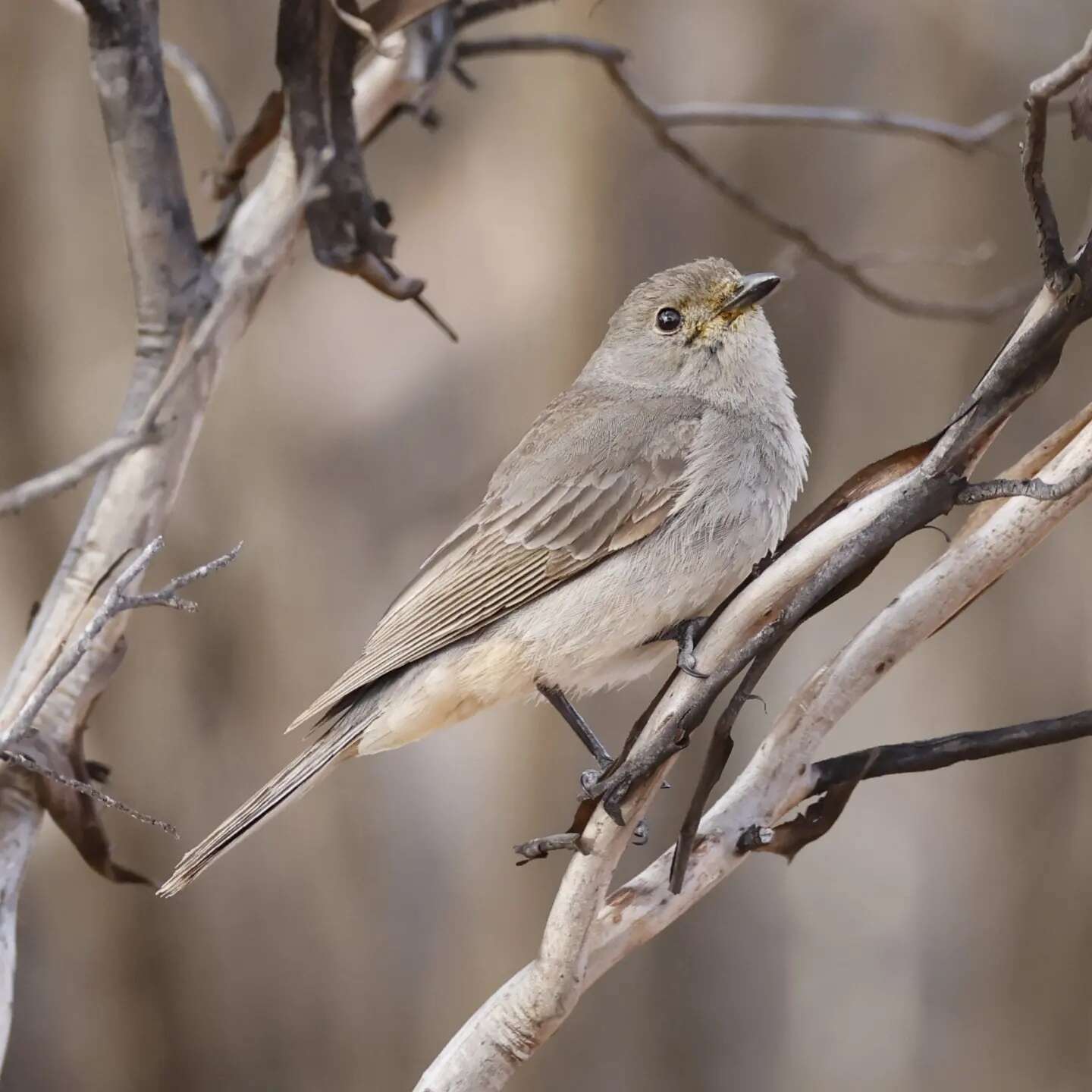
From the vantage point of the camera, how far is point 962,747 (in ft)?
4.47

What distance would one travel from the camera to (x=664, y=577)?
5.97 ft

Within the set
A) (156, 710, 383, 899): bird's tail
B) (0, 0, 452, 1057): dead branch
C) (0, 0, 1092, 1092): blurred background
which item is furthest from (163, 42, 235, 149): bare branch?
(0, 0, 1092, 1092): blurred background

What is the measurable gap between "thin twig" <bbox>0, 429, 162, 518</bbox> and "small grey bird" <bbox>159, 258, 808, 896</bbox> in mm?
414

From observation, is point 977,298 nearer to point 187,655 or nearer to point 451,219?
point 451,219

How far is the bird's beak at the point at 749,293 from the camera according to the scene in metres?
1.95

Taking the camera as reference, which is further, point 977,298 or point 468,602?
point 977,298

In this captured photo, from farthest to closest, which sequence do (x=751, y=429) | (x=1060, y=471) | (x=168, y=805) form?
(x=168, y=805) → (x=751, y=429) → (x=1060, y=471)

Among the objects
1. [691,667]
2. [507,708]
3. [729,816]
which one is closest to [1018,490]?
[691,667]

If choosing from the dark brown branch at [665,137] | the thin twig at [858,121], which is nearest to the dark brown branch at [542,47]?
the dark brown branch at [665,137]

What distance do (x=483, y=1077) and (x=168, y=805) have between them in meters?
2.21

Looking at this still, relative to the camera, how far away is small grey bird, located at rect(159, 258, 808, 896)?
1.83m

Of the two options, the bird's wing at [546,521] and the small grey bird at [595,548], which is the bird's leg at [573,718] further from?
the bird's wing at [546,521]

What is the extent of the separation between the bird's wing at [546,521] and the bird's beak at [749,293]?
0.14 meters

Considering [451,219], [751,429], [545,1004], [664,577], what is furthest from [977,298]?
[545,1004]
